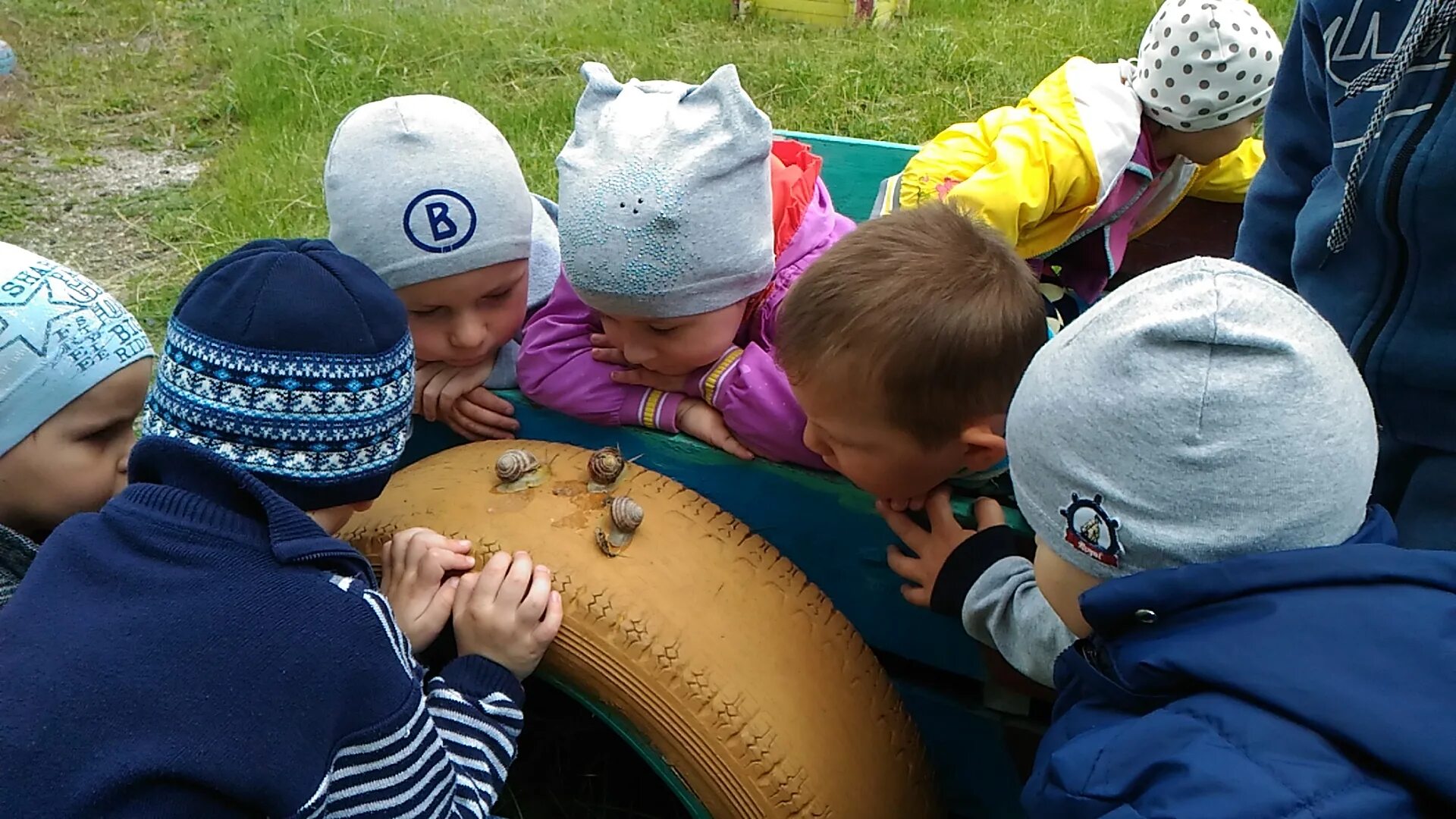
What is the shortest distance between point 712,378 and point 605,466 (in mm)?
226

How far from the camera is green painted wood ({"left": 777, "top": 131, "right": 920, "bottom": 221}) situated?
8.22 feet

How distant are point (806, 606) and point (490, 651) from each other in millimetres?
424

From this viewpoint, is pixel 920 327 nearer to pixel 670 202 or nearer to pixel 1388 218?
pixel 670 202

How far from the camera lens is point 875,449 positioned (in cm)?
149

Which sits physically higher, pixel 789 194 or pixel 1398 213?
pixel 1398 213

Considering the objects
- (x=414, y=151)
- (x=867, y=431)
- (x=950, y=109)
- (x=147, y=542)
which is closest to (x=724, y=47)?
(x=950, y=109)

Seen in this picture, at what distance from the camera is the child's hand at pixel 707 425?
1.66 m

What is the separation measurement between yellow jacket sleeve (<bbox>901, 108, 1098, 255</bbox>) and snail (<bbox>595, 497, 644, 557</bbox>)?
Result: 0.99m

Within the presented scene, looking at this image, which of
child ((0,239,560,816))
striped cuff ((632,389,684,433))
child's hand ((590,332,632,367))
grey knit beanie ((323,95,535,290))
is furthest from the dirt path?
child ((0,239,560,816))

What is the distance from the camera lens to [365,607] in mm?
1237

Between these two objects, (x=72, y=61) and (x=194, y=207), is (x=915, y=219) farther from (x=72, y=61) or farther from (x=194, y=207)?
(x=72, y=61)

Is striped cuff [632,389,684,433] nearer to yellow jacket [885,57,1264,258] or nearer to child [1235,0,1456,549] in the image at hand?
yellow jacket [885,57,1264,258]

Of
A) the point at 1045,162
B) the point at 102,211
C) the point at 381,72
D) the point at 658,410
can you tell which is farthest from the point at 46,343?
the point at 381,72

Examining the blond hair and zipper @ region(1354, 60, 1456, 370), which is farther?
the blond hair
